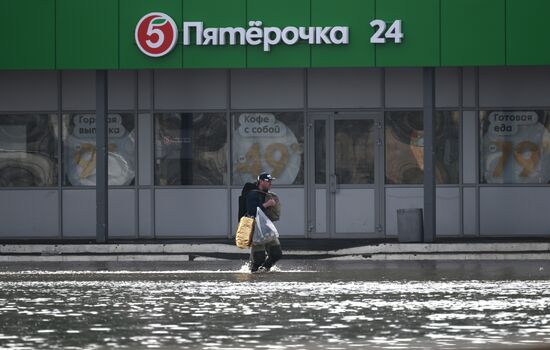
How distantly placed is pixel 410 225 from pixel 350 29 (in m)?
4.17

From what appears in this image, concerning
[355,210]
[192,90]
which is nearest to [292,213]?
[355,210]

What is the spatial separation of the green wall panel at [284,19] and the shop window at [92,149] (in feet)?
14.4

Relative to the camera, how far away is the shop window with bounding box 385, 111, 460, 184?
3519 centimetres

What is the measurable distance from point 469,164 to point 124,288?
14.7 meters

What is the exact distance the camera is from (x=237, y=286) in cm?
2242

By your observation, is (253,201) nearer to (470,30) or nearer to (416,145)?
(470,30)

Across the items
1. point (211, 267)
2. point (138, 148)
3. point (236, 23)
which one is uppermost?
point (236, 23)

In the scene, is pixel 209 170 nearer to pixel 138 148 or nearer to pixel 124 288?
pixel 138 148

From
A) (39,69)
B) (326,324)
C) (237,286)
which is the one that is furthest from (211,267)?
(326,324)

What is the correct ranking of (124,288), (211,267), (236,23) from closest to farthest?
(124,288)
(211,267)
(236,23)

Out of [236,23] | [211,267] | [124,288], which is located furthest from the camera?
[236,23]

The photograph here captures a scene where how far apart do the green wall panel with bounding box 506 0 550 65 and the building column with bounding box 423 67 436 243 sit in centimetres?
189

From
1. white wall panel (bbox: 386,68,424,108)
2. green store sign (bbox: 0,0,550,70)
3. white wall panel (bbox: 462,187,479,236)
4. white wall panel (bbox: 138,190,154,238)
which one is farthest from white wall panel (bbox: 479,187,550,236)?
white wall panel (bbox: 138,190,154,238)

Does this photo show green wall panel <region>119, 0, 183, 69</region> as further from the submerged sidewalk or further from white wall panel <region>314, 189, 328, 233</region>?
white wall panel <region>314, 189, 328, 233</region>
